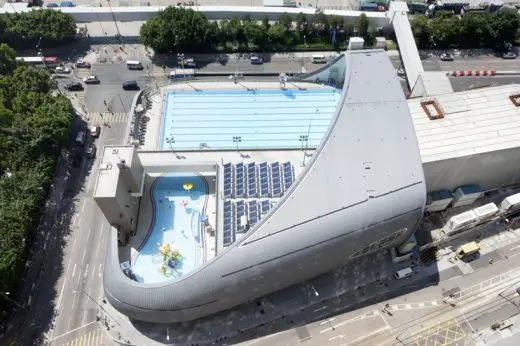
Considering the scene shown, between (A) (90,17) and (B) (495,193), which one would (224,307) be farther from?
(A) (90,17)

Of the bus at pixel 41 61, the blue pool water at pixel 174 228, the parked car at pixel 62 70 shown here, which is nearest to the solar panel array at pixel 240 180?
the blue pool water at pixel 174 228

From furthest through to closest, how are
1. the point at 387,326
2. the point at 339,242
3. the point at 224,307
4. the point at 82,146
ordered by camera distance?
1. the point at 82,146
2. the point at 387,326
3. the point at 224,307
4. the point at 339,242

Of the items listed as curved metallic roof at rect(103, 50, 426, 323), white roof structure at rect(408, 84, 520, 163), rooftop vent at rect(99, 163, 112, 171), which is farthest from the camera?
white roof structure at rect(408, 84, 520, 163)

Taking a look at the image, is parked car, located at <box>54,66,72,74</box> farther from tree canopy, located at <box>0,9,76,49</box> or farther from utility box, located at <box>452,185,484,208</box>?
utility box, located at <box>452,185,484,208</box>

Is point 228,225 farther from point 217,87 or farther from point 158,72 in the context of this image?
point 158,72

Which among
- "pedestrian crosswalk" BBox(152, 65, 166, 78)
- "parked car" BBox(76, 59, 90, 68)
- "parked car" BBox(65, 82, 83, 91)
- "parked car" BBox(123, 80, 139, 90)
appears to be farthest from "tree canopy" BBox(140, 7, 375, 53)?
"parked car" BBox(65, 82, 83, 91)

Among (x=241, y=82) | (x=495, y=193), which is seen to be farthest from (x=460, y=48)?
(x=241, y=82)

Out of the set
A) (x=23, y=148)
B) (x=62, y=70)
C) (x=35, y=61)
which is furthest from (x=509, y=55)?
(x=35, y=61)
